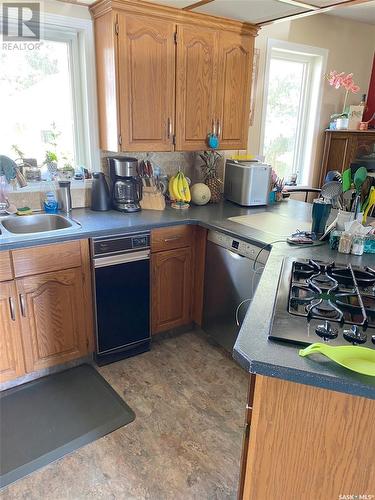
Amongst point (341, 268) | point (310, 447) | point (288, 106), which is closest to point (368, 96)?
point (288, 106)

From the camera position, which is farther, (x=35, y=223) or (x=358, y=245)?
(x=35, y=223)

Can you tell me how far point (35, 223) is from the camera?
2.30m

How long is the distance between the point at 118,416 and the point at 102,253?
87 cm

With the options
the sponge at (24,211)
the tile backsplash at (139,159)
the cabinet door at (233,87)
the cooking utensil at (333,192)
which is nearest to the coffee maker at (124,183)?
the tile backsplash at (139,159)

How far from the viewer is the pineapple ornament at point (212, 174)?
2859 mm

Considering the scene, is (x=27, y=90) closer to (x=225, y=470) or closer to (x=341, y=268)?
(x=341, y=268)

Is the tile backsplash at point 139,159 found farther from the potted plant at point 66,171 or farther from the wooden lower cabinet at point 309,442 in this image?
the wooden lower cabinet at point 309,442

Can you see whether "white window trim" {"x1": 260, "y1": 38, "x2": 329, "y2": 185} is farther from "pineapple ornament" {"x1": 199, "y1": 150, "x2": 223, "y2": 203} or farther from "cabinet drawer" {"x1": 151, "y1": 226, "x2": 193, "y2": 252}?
"cabinet drawer" {"x1": 151, "y1": 226, "x2": 193, "y2": 252}

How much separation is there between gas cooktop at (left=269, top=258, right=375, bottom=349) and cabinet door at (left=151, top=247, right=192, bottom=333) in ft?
3.34

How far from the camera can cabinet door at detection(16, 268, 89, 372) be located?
6.39 feet

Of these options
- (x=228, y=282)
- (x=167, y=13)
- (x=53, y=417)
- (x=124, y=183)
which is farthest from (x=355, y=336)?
(x=167, y=13)

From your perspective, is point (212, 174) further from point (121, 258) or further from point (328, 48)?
point (328, 48)

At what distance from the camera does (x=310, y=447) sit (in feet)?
3.06

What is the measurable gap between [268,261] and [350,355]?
736 mm
